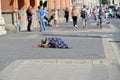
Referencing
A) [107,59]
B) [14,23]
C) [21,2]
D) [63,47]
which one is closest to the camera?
[107,59]

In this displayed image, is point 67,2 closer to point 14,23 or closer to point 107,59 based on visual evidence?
point 14,23

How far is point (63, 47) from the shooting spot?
19953 millimetres

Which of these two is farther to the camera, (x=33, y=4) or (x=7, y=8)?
(x=33, y=4)

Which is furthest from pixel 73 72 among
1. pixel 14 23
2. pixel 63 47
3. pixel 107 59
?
pixel 14 23

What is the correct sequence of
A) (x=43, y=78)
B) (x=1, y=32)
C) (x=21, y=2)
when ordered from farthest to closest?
(x=21, y=2)
(x=1, y=32)
(x=43, y=78)

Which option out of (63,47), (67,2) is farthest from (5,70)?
(67,2)

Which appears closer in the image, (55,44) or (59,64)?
(59,64)

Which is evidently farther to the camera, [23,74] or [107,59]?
[107,59]

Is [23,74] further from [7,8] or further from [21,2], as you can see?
[21,2]

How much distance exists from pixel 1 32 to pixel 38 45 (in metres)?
10.1

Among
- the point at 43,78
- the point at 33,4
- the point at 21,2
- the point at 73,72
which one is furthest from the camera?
the point at 33,4

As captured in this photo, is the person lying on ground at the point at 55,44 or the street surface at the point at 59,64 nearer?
the street surface at the point at 59,64

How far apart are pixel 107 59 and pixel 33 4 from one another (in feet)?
103

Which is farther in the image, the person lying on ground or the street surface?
the person lying on ground
